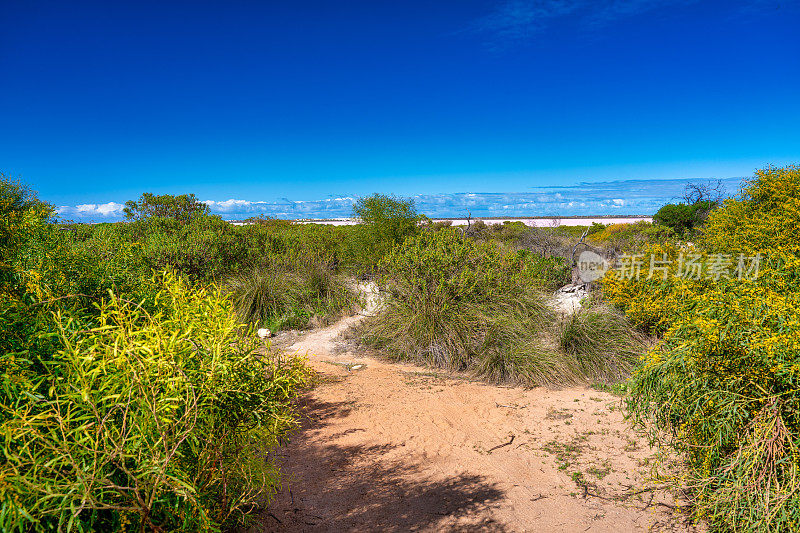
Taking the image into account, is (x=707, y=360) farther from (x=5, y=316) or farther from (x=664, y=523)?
(x=5, y=316)

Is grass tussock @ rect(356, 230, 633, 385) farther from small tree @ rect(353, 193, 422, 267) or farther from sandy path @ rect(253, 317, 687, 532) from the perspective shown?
small tree @ rect(353, 193, 422, 267)

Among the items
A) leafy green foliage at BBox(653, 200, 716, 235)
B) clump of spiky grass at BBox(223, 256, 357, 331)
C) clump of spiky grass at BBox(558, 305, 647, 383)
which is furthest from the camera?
leafy green foliage at BBox(653, 200, 716, 235)

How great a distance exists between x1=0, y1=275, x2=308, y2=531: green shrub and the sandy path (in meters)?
1.41

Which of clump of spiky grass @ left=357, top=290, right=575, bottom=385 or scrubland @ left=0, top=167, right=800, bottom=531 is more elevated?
scrubland @ left=0, top=167, right=800, bottom=531

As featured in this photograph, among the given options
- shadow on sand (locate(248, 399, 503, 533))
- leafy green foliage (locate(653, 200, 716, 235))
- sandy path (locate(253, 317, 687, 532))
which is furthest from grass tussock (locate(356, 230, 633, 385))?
leafy green foliage (locate(653, 200, 716, 235))

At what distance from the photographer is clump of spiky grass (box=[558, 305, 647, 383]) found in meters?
7.24

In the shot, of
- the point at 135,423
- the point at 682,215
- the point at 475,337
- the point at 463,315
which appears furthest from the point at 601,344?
the point at 682,215

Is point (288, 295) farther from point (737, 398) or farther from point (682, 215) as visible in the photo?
point (682, 215)

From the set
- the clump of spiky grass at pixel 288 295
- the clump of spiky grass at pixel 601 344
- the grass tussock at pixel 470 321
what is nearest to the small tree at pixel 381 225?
the clump of spiky grass at pixel 288 295

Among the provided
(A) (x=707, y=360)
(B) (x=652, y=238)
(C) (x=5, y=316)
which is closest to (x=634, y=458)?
(A) (x=707, y=360)

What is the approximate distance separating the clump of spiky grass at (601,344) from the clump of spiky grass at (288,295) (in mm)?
5218

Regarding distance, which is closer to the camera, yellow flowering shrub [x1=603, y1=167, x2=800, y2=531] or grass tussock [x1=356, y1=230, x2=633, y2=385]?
yellow flowering shrub [x1=603, y1=167, x2=800, y2=531]

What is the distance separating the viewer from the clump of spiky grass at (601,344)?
23.8ft

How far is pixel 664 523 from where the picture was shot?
344cm
